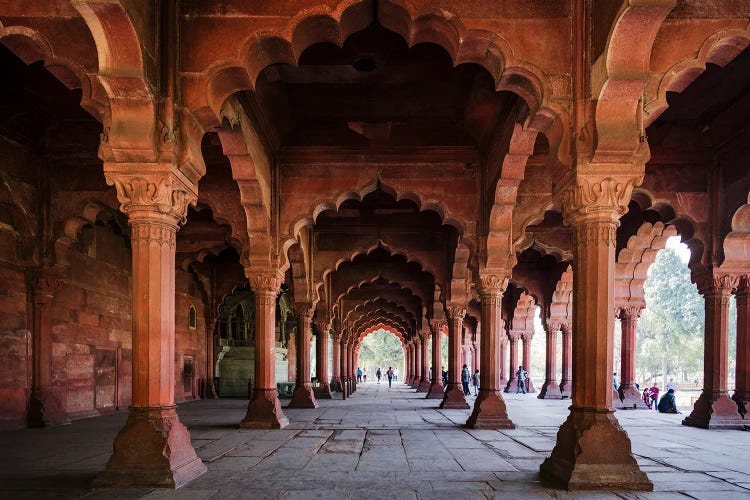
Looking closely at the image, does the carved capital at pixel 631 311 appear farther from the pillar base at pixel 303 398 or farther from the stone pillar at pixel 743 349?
the pillar base at pixel 303 398

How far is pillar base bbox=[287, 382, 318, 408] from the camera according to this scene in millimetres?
16109

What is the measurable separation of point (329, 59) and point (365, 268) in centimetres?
1383

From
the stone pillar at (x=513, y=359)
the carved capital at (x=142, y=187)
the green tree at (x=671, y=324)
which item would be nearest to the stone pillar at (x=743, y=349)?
the carved capital at (x=142, y=187)

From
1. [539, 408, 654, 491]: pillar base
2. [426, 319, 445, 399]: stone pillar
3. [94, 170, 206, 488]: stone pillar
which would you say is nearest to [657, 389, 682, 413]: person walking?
[426, 319, 445, 399]: stone pillar

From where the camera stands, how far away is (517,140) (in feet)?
30.5

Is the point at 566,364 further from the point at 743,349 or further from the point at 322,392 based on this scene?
the point at 743,349

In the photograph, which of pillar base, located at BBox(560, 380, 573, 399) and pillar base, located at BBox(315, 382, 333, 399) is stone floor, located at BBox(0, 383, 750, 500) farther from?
pillar base, located at BBox(315, 382, 333, 399)

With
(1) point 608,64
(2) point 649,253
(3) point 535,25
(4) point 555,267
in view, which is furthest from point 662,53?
(4) point 555,267

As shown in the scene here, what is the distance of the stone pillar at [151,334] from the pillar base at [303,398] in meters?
9.69

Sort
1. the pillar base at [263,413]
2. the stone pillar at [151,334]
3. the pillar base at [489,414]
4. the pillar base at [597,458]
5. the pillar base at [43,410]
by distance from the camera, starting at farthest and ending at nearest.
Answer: the pillar base at [43,410] → the pillar base at [489,414] → the pillar base at [263,413] → the stone pillar at [151,334] → the pillar base at [597,458]

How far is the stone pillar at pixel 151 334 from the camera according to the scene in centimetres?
602

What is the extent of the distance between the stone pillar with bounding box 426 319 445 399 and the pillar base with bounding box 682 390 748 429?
36.3ft

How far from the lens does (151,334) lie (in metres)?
6.22

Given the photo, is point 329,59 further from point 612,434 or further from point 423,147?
point 612,434
